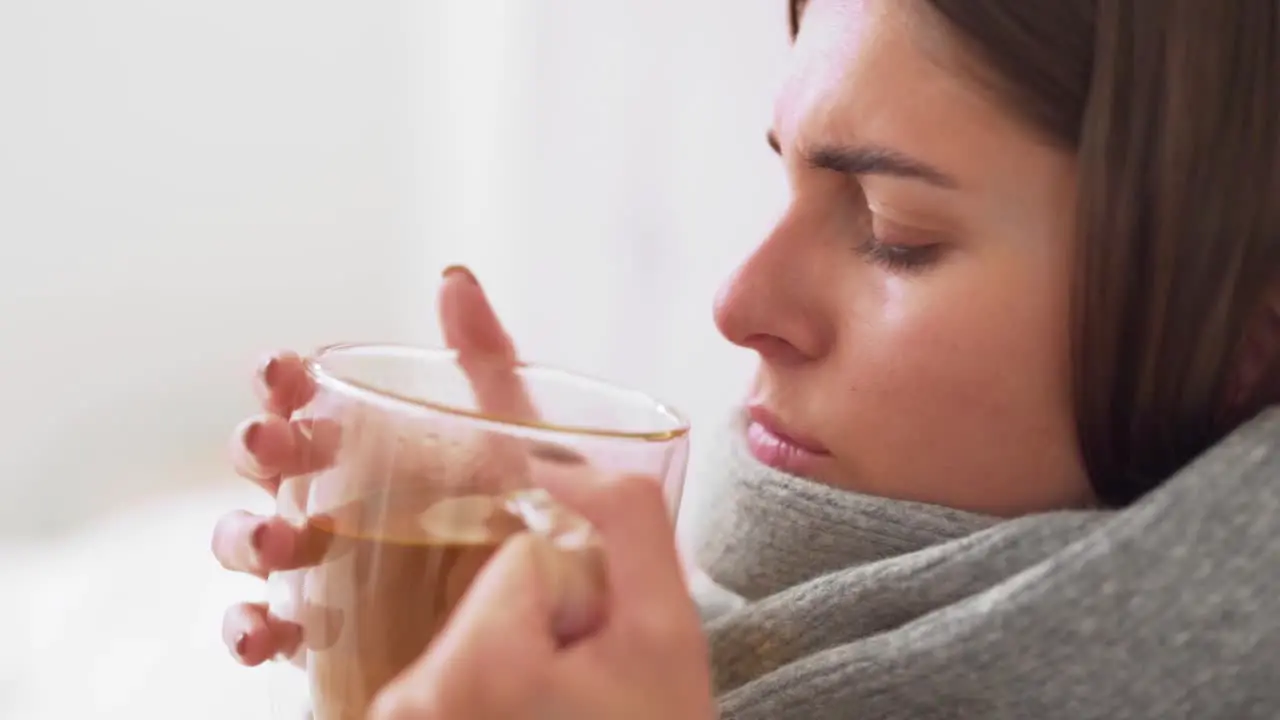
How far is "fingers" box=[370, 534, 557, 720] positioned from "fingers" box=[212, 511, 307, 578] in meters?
0.13

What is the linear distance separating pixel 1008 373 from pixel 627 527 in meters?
0.26

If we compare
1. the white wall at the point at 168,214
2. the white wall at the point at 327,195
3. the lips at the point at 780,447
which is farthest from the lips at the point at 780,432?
the white wall at the point at 168,214

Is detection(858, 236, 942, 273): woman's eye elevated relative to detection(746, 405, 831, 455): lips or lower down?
elevated

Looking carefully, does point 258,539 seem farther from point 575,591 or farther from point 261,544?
point 575,591

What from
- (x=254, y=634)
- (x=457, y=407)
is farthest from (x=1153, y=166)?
(x=254, y=634)

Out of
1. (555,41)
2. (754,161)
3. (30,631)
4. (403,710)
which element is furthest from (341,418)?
(555,41)

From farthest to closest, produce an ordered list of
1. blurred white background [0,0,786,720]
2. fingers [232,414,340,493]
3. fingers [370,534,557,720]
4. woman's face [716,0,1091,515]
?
blurred white background [0,0,786,720] < woman's face [716,0,1091,515] < fingers [232,414,340,493] < fingers [370,534,557,720]

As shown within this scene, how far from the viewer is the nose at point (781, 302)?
595 millimetres

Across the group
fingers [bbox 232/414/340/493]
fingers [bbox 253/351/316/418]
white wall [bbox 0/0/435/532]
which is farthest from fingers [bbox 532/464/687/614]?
white wall [bbox 0/0/435/532]

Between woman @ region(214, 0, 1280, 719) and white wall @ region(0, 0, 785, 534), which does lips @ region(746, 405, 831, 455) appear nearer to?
woman @ region(214, 0, 1280, 719)

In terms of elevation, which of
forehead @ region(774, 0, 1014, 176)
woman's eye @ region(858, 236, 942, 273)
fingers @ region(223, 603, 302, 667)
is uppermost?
forehead @ region(774, 0, 1014, 176)

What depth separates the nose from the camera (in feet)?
1.95

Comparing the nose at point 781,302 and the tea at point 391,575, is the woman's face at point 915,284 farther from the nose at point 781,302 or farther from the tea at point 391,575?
the tea at point 391,575

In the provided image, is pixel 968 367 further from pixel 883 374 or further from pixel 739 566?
pixel 739 566
